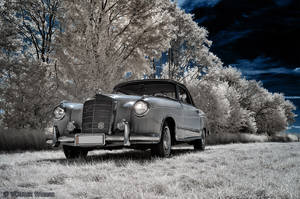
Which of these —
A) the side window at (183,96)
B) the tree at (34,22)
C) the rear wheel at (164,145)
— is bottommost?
the rear wheel at (164,145)

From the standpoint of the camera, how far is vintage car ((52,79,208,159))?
516 cm

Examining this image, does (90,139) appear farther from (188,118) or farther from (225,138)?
(225,138)

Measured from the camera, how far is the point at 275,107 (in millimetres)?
38562

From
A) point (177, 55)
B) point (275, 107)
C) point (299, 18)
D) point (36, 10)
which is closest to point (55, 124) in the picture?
point (36, 10)

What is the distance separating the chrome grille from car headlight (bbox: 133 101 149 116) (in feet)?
1.54

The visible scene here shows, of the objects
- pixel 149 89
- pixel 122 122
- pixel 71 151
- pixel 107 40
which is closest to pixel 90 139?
pixel 122 122

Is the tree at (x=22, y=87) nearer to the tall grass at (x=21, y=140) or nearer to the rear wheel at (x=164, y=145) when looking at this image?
the tall grass at (x=21, y=140)

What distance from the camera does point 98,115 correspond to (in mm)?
5457

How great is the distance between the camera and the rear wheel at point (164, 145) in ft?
18.4

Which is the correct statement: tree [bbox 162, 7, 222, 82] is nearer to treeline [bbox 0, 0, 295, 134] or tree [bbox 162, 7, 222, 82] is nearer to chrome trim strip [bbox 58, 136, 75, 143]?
treeline [bbox 0, 0, 295, 134]

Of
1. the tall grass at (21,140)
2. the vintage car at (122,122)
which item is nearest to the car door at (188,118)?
the vintage car at (122,122)

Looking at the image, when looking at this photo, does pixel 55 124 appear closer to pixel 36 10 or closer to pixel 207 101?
pixel 36 10

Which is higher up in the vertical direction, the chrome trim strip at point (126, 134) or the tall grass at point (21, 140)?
the chrome trim strip at point (126, 134)

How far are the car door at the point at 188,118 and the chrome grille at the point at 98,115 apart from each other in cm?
201
